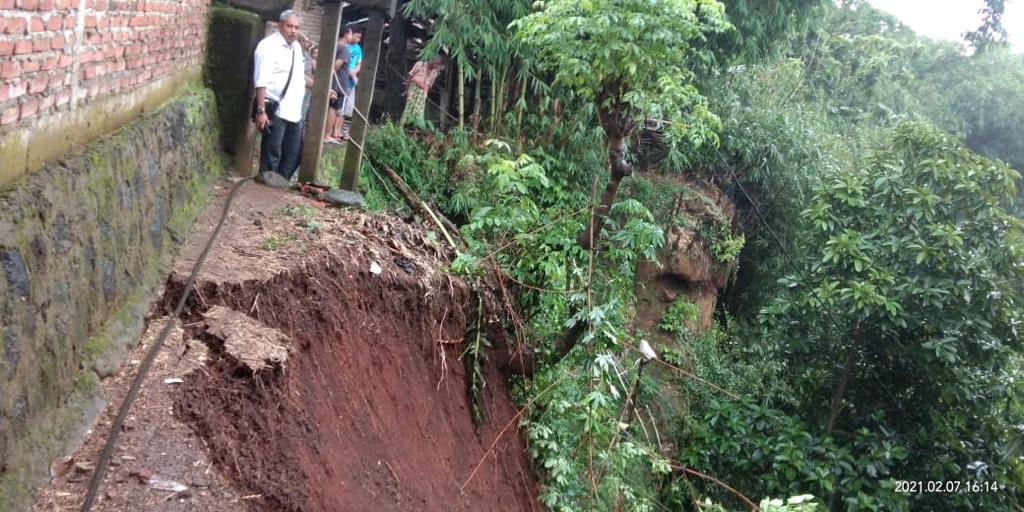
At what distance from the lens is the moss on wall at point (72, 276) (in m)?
3.01

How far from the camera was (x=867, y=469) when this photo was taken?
27.0ft

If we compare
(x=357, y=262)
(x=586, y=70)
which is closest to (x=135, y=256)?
(x=357, y=262)

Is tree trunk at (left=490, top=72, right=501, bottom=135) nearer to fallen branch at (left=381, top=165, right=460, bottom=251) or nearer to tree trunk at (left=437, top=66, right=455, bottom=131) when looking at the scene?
tree trunk at (left=437, top=66, right=455, bottom=131)

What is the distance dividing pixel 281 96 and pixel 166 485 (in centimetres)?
474

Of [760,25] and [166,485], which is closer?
[166,485]

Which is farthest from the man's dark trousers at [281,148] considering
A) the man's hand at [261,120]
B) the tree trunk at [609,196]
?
the tree trunk at [609,196]

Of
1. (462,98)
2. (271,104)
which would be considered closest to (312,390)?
(271,104)

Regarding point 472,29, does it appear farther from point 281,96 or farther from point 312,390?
point 312,390

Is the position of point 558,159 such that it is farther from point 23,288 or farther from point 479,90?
point 23,288

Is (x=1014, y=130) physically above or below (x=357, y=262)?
above

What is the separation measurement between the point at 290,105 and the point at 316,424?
3.61 metres

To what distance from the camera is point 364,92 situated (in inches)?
317

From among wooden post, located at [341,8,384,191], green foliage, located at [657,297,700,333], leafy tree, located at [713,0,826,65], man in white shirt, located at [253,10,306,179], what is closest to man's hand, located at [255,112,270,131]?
man in white shirt, located at [253,10,306,179]

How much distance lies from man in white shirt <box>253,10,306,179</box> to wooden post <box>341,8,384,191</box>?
21.7 inches
